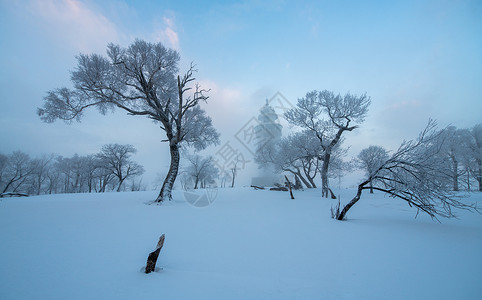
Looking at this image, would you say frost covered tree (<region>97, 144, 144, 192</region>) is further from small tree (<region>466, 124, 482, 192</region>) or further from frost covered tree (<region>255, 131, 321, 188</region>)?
small tree (<region>466, 124, 482, 192</region>)

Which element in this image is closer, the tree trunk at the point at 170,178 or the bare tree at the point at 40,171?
the tree trunk at the point at 170,178

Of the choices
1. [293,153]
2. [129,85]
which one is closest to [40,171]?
[129,85]

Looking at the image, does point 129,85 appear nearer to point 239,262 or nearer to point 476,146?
point 239,262

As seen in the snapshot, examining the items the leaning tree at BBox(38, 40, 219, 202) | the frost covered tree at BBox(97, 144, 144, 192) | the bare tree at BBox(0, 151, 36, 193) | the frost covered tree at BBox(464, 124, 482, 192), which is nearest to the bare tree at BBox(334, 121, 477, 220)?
the leaning tree at BBox(38, 40, 219, 202)

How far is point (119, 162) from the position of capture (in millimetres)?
28375

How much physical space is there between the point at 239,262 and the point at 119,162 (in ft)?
109

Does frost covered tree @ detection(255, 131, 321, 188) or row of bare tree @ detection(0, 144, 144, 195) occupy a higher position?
frost covered tree @ detection(255, 131, 321, 188)

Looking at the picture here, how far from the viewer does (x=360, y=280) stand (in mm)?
2172

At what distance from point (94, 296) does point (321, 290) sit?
8.59ft

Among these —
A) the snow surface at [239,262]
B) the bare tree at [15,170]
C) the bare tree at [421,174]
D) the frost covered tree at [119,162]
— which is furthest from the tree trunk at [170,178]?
the bare tree at [15,170]

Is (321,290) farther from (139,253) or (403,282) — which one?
(139,253)

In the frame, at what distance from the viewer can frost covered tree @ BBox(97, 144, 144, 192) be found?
27517 millimetres

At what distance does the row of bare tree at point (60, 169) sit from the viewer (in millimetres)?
25109

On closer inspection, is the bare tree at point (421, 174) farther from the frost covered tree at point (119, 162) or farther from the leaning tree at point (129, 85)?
the frost covered tree at point (119, 162)
